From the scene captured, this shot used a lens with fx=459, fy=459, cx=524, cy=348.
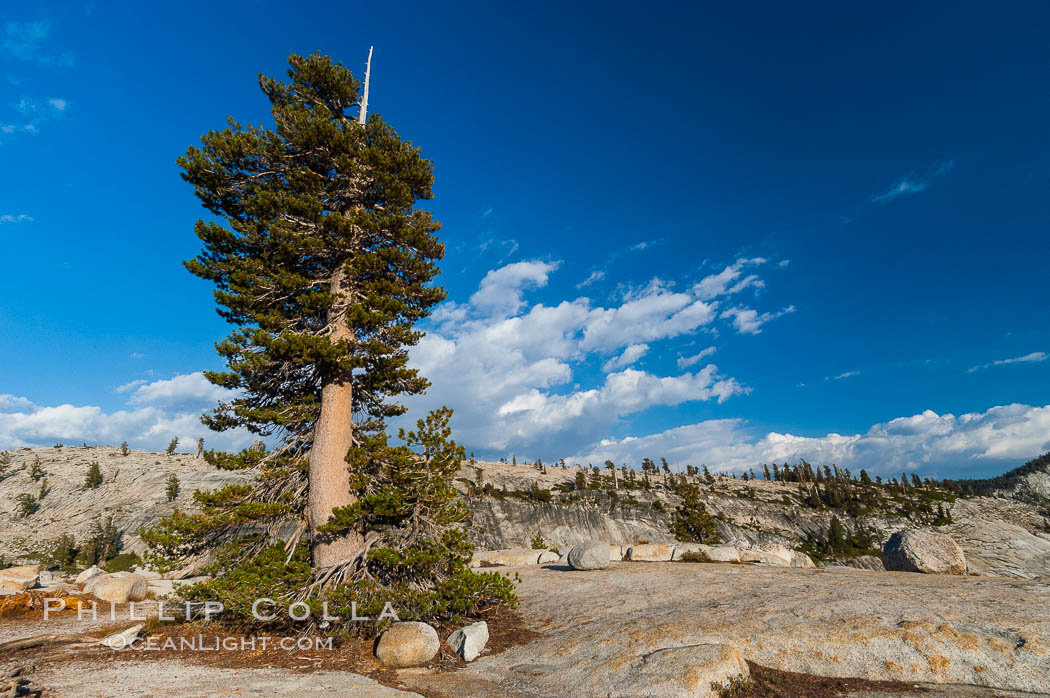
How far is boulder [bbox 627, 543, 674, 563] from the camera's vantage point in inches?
797

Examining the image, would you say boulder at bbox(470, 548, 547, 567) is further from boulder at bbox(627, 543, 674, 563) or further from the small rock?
the small rock

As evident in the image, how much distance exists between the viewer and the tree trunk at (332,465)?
468 inches

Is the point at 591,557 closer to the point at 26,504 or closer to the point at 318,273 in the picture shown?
the point at 318,273

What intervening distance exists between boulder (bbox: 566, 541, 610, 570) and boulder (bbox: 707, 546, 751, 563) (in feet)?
13.8

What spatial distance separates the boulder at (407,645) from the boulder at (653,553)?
13.2 m

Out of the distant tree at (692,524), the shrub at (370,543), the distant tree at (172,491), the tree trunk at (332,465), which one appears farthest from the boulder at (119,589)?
the distant tree at (172,491)

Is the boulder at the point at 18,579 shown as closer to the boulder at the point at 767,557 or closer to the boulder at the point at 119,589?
the boulder at the point at 119,589

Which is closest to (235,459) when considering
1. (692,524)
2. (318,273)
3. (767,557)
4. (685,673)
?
(318,273)

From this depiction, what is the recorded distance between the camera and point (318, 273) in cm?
1464

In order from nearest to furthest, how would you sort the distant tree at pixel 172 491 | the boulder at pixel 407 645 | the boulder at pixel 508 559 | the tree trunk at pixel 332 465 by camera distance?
the boulder at pixel 407 645, the tree trunk at pixel 332 465, the boulder at pixel 508 559, the distant tree at pixel 172 491

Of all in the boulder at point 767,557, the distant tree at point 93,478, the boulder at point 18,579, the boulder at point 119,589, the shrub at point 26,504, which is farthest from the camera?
the distant tree at point 93,478

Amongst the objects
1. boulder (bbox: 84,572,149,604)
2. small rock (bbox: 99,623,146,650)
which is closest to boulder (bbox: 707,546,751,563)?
small rock (bbox: 99,623,146,650)

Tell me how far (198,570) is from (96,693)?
18.5 ft

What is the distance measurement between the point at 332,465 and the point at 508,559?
17909 mm
